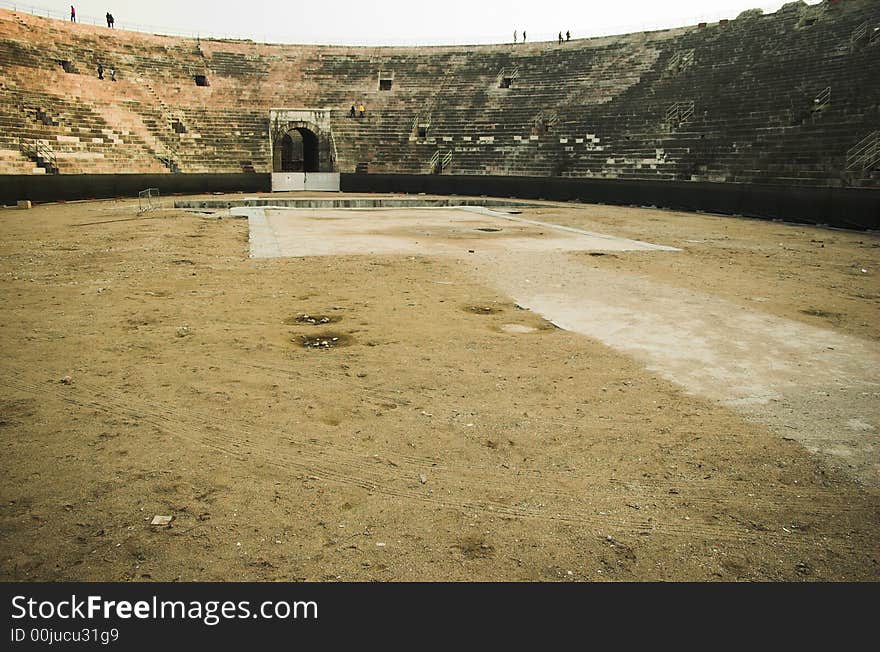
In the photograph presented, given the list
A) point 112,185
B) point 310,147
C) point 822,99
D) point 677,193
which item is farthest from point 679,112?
point 112,185

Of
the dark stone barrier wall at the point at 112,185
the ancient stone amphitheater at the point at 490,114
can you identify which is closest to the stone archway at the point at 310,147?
Result: the ancient stone amphitheater at the point at 490,114

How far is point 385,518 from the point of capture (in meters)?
3.68

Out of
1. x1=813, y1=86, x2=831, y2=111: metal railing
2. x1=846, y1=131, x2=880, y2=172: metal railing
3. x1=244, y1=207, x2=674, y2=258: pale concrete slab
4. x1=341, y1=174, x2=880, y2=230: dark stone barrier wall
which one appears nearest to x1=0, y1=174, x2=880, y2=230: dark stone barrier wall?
x1=341, y1=174, x2=880, y2=230: dark stone barrier wall

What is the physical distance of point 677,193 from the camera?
2739 cm

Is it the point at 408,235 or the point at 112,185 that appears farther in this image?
the point at 112,185

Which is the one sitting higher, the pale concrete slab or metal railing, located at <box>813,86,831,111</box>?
metal railing, located at <box>813,86,831,111</box>

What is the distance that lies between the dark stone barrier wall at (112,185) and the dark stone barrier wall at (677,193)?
594 cm

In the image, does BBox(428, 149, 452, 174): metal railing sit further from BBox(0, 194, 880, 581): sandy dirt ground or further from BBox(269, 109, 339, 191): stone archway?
BBox(0, 194, 880, 581): sandy dirt ground

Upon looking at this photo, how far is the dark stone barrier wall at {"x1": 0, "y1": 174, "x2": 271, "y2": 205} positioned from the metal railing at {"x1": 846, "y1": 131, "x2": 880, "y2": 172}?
92.1 ft

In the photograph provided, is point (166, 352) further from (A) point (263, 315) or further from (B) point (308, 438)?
(B) point (308, 438)

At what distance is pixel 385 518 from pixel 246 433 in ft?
5.39

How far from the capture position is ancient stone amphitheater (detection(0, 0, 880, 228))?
24953mm

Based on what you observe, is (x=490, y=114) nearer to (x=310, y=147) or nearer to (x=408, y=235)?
(x=310, y=147)

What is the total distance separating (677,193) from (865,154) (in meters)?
7.40
